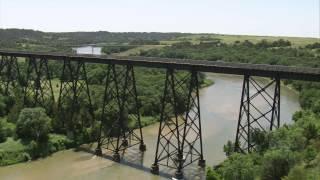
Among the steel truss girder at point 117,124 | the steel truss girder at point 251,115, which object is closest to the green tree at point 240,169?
the steel truss girder at point 251,115

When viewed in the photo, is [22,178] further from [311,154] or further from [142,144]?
[311,154]

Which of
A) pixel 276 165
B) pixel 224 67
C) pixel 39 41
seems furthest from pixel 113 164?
pixel 39 41

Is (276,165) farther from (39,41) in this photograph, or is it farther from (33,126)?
(39,41)

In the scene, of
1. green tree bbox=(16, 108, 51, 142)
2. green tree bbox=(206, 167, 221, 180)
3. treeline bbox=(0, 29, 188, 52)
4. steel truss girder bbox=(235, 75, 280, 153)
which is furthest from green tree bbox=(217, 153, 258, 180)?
treeline bbox=(0, 29, 188, 52)

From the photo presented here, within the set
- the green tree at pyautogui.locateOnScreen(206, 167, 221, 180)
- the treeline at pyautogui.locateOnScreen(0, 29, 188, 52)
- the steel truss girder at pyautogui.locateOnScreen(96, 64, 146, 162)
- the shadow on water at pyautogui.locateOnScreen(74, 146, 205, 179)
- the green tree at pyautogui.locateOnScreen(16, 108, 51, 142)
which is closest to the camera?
the green tree at pyautogui.locateOnScreen(206, 167, 221, 180)

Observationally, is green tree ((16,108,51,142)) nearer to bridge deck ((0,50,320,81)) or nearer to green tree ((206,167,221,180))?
bridge deck ((0,50,320,81))

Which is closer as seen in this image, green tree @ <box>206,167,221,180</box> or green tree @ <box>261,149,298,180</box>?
green tree @ <box>261,149,298,180</box>
